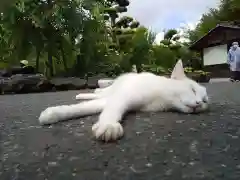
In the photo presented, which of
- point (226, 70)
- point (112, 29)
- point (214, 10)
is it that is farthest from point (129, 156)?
point (214, 10)

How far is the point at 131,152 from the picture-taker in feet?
2.36

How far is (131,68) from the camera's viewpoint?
572 centimetres

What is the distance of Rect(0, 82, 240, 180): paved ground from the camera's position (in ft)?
2.03

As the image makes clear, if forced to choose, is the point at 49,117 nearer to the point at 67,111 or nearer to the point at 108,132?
the point at 67,111

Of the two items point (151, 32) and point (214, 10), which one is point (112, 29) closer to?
→ point (151, 32)

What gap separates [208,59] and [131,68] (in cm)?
537

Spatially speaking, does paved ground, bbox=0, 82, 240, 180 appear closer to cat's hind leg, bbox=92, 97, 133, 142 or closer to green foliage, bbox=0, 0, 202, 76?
cat's hind leg, bbox=92, 97, 133, 142

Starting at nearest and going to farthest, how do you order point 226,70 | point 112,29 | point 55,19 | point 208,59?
1. point 55,19
2. point 112,29
3. point 226,70
4. point 208,59

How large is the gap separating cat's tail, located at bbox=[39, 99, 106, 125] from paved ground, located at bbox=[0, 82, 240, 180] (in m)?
0.03

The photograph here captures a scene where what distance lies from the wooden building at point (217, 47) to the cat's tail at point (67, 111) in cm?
869

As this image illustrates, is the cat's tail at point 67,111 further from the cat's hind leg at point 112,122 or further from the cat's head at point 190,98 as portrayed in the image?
the cat's head at point 190,98

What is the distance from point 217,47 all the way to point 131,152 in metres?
10.2

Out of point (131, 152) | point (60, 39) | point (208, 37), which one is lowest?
point (131, 152)

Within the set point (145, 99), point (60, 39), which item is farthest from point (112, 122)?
point (60, 39)
